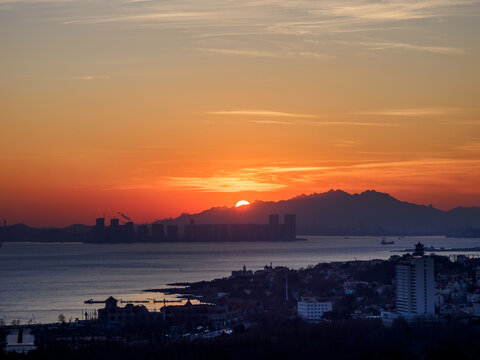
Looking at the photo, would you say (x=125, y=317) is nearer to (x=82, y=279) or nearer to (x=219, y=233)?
(x=82, y=279)

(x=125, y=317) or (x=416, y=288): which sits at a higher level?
(x=416, y=288)

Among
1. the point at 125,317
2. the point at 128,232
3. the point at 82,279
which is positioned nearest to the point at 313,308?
the point at 125,317

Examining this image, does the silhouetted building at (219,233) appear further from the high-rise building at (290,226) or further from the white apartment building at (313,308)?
the white apartment building at (313,308)

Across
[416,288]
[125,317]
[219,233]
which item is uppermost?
[219,233]

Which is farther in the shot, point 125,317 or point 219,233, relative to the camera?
point 219,233

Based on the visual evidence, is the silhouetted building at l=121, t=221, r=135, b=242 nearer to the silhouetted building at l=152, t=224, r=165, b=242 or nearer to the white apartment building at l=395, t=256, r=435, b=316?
the silhouetted building at l=152, t=224, r=165, b=242

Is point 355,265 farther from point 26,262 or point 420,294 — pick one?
point 26,262

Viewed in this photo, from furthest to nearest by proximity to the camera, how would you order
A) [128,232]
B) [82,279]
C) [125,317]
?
[128,232], [82,279], [125,317]

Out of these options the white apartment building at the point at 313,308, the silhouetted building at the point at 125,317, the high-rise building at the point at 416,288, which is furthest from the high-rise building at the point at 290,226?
the silhouetted building at the point at 125,317

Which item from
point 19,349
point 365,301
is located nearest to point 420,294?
point 365,301

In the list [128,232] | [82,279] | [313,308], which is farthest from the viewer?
[128,232]
